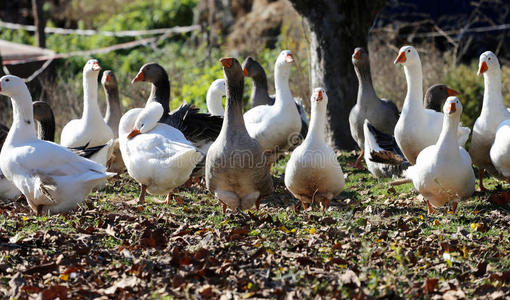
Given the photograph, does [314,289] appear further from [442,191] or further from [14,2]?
[14,2]

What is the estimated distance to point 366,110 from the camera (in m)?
10.1

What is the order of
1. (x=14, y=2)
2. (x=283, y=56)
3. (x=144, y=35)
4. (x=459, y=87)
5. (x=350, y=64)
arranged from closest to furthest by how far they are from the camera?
1. (x=283, y=56)
2. (x=350, y=64)
3. (x=459, y=87)
4. (x=144, y=35)
5. (x=14, y=2)

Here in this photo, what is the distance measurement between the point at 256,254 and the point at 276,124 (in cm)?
423

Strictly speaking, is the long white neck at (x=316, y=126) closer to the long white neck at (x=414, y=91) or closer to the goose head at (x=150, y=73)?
the long white neck at (x=414, y=91)

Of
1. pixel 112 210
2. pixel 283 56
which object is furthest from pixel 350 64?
pixel 112 210

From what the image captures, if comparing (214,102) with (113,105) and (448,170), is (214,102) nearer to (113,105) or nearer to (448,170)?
(113,105)

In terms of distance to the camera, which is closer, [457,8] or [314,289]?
[314,289]

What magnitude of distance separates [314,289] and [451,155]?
3058mm

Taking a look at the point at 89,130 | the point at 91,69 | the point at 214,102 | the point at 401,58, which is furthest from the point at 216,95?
the point at 401,58

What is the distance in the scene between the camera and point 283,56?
10.2 meters

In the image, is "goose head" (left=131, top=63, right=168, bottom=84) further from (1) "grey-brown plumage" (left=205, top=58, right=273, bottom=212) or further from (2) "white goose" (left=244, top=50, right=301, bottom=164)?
(1) "grey-brown plumage" (left=205, top=58, right=273, bottom=212)

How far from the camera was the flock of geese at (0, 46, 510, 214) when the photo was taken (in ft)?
23.3

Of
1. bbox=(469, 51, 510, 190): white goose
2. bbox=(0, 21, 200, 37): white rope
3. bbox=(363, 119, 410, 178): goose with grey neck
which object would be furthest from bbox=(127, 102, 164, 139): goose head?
bbox=(0, 21, 200, 37): white rope

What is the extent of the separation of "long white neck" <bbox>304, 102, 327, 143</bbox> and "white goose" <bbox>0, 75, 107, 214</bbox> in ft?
7.22
